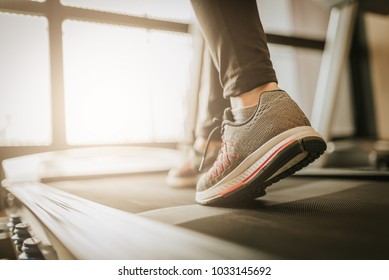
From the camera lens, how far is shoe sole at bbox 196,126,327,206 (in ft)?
2.21

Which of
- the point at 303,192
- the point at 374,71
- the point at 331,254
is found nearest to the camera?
the point at 331,254

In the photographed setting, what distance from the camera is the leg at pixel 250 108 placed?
70cm

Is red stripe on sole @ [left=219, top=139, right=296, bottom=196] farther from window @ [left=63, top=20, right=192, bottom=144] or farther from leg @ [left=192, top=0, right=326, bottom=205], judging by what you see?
window @ [left=63, top=20, right=192, bottom=144]

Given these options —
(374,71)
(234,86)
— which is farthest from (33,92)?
(374,71)

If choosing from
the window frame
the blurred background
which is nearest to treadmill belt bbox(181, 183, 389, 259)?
the blurred background

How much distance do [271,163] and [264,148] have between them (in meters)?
0.04

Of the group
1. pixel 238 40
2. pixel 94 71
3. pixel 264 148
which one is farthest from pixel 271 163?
pixel 94 71

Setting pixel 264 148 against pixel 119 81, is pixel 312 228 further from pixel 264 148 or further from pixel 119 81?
pixel 119 81

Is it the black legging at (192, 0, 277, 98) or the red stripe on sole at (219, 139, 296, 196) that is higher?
the black legging at (192, 0, 277, 98)

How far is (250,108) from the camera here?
75cm

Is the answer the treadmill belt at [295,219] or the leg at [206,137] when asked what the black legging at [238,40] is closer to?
the treadmill belt at [295,219]

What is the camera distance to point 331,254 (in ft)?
1.69
